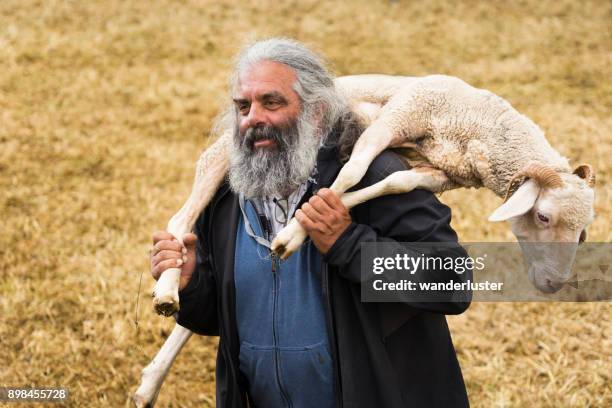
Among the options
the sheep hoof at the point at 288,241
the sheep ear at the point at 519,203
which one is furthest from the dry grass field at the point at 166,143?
the sheep ear at the point at 519,203

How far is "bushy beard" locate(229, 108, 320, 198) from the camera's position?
8.78 feet

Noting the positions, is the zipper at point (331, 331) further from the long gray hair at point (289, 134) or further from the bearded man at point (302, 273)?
the long gray hair at point (289, 134)

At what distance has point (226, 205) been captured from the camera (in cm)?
296

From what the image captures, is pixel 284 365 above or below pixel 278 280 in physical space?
below

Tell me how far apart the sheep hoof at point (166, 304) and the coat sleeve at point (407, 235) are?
24.3 inches

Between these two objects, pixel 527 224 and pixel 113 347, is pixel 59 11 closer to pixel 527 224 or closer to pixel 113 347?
pixel 113 347

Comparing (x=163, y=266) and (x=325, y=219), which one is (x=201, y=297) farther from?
(x=325, y=219)

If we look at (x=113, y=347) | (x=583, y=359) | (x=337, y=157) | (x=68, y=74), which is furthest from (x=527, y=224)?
(x=68, y=74)

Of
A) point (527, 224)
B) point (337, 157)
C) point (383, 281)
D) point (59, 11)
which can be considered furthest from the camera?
point (59, 11)

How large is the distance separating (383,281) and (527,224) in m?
1.04

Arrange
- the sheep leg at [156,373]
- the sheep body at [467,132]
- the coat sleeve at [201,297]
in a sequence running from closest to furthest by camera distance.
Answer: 1. the coat sleeve at [201,297]
2. the sheep body at [467,132]
3. the sheep leg at [156,373]

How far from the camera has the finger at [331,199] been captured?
2.47 meters

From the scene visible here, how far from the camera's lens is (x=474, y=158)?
313 cm

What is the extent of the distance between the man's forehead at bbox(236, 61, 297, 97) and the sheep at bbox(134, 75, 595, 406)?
0.43 meters
